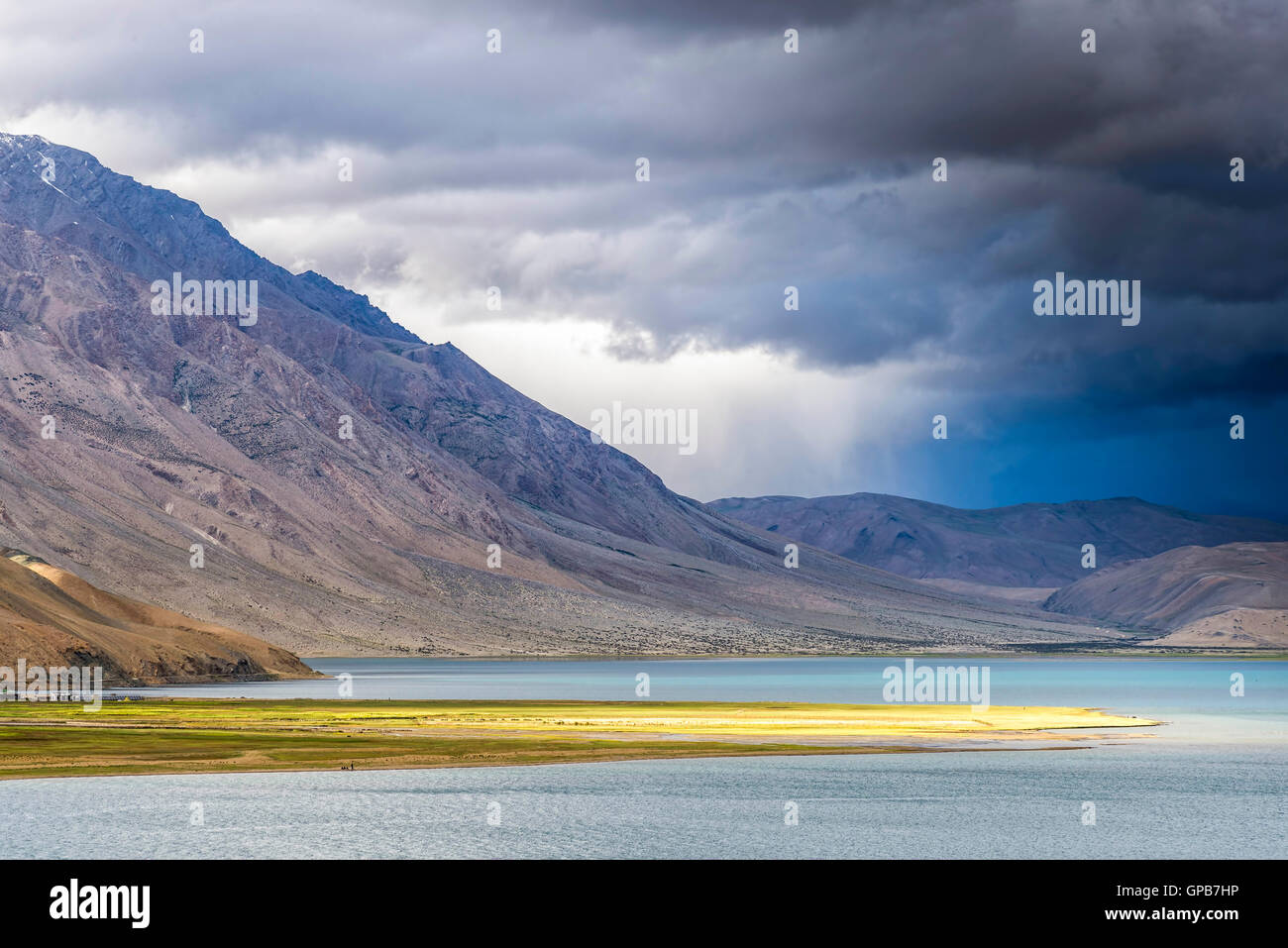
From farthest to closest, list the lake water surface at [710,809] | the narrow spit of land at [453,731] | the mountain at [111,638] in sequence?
the mountain at [111,638], the narrow spit of land at [453,731], the lake water surface at [710,809]

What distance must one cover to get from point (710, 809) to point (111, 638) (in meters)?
105

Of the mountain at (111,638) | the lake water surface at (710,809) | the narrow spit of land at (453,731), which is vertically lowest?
the lake water surface at (710,809)

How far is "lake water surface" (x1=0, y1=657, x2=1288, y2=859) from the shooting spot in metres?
49.0

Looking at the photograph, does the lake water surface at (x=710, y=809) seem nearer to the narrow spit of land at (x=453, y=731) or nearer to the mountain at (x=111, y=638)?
the narrow spit of land at (x=453, y=731)

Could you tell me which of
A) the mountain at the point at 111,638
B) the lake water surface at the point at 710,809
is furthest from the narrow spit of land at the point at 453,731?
the mountain at the point at 111,638

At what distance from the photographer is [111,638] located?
146 m

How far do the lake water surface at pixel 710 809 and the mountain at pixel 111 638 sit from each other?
71.4m

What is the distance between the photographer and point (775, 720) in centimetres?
10181

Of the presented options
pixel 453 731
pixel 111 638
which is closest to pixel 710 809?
pixel 453 731

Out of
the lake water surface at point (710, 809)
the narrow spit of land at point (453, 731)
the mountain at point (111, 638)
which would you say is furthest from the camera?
the mountain at point (111, 638)

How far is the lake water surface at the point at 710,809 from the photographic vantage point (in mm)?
49000
